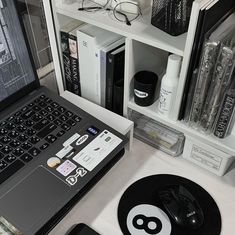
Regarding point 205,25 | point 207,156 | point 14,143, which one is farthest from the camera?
point 207,156

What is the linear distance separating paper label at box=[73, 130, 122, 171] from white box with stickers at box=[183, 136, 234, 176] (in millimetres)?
201

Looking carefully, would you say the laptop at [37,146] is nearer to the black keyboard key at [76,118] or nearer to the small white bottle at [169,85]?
the black keyboard key at [76,118]

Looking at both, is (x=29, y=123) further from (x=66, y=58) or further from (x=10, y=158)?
(x=66, y=58)

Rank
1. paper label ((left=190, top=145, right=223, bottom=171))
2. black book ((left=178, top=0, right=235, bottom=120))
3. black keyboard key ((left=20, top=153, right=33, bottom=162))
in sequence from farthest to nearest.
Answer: paper label ((left=190, top=145, right=223, bottom=171)) → black keyboard key ((left=20, top=153, right=33, bottom=162)) → black book ((left=178, top=0, right=235, bottom=120))

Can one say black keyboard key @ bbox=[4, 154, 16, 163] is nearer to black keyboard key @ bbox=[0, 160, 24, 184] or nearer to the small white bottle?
black keyboard key @ bbox=[0, 160, 24, 184]

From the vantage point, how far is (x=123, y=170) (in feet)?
2.76

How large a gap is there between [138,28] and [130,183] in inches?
14.8

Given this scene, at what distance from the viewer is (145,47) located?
0.81 meters

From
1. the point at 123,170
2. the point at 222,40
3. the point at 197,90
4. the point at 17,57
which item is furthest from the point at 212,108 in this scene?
the point at 17,57

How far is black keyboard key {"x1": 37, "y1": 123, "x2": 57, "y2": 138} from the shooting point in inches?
29.9

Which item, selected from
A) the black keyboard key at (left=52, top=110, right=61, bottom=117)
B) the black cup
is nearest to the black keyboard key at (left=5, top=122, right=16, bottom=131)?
the black keyboard key at (left=52, top=110, right=61, bottom=117)

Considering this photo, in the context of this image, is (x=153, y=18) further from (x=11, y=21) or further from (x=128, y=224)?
(x=128, y=224)

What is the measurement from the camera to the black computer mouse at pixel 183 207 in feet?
2.34

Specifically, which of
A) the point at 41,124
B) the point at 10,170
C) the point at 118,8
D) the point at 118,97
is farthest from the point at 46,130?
the point at 118,8
